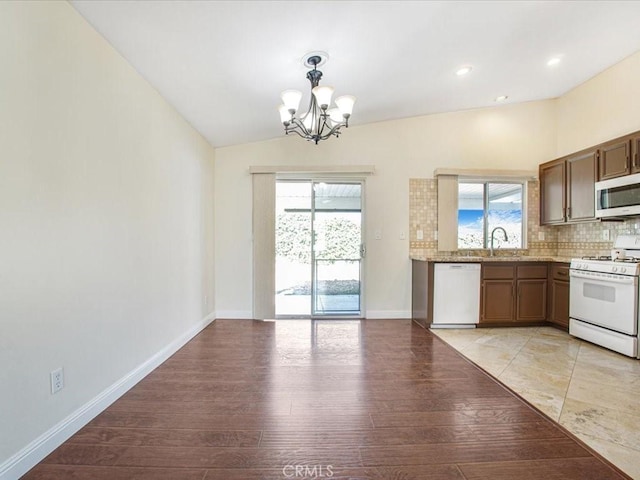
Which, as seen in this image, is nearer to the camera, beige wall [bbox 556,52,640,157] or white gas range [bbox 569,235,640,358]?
white gas range [bbox 569,235,640,358]

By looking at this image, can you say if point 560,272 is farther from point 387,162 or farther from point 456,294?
point 387,162

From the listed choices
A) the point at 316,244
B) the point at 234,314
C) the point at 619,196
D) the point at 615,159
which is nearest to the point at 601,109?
the point at 615,159

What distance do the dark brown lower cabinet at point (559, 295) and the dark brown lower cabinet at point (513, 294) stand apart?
0.24 feet

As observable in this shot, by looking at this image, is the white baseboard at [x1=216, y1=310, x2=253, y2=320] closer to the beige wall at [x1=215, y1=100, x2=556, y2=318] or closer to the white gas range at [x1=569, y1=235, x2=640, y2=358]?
the beige wall at [x1=215, y1=100, x2=556, y2=318]

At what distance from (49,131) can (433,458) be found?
261 cm

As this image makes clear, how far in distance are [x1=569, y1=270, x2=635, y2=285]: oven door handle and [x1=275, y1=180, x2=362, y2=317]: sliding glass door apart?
2486mm

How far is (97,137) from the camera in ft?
6.54

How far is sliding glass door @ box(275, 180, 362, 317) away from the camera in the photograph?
4.43 meters

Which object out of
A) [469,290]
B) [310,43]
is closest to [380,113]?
[310,43]

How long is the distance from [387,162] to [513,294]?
2391 mm

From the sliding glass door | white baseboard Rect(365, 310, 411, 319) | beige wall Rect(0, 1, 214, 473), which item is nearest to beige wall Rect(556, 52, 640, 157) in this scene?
the sliding glass door

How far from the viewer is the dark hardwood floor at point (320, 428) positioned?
1.50 metres

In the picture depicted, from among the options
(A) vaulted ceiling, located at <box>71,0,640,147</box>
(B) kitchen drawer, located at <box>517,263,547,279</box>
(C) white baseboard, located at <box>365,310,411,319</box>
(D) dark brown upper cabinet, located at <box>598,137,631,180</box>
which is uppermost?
(A) vaulted ceiling, located at <box>71,0,640,147</box>

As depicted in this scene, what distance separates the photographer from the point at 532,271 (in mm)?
3916
